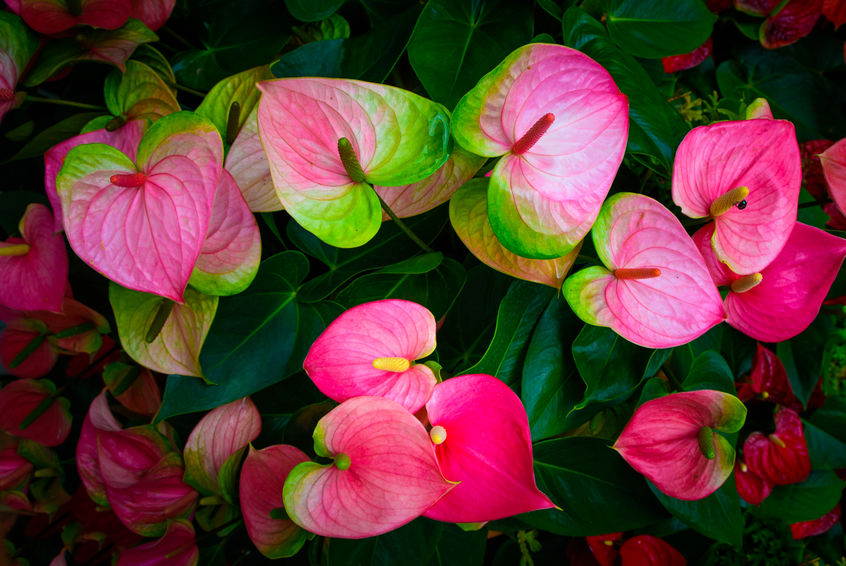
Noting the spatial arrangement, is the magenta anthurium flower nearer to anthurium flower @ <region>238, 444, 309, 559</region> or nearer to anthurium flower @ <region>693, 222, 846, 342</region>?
anthurium flower @ <region>238, 444, 309, 559</region>

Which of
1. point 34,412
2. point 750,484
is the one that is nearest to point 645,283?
point 750,484

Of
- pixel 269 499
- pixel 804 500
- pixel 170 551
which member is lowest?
pixel 804 500

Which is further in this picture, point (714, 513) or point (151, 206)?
point (714, 513)

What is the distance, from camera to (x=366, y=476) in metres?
0.45

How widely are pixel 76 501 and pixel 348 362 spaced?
2.09 feet

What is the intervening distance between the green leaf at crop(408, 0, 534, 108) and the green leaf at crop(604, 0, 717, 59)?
6.2 inches

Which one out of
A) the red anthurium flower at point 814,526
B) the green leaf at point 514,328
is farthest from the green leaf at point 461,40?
the red anthurium flower at point 814,526

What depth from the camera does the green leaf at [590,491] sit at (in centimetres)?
64

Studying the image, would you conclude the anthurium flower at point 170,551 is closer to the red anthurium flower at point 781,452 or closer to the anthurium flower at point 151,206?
the anthurium flower at point 151,206

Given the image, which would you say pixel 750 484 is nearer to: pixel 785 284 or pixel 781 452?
pixel 781 452

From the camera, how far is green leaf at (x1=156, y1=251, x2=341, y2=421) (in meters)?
0.57

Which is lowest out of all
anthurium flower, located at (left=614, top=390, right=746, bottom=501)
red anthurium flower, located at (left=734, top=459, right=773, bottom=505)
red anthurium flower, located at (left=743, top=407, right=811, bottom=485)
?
red anthurium flower, located at (left=734, top=459, right=773, bottom=505)

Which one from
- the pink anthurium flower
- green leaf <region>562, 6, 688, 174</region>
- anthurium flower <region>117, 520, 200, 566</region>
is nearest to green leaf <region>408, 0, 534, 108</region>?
green leaf <region>562, 6, 688, 174</region>

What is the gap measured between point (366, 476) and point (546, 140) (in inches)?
13.4
